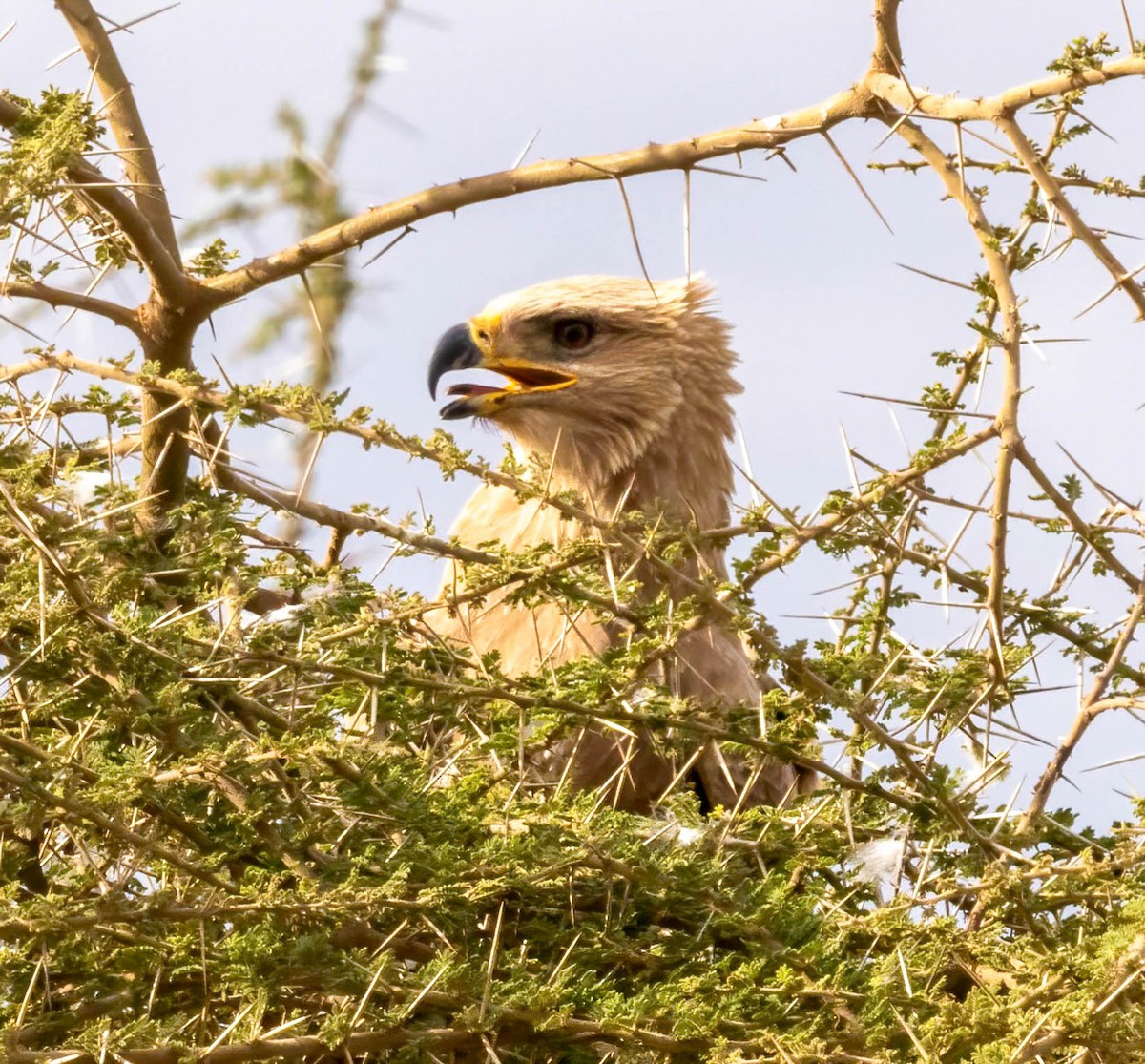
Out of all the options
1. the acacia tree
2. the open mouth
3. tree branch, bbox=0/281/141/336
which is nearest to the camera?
the acacia tree

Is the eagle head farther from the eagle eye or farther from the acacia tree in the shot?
the acacia tree

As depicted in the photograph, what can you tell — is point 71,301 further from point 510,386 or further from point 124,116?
point 510,386

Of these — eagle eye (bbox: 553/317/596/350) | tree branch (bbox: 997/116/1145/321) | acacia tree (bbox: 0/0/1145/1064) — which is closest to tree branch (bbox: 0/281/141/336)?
acacia tree (bbox: 0/0/1145/1064)

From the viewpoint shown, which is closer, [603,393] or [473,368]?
[473,368]

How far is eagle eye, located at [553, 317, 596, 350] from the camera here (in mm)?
5465

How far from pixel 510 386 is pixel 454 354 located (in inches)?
8.1


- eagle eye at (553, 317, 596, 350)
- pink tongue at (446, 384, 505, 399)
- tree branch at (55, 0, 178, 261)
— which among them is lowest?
tree branch at (55, 0, 178, 261)

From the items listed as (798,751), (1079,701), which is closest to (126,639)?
(798,751)

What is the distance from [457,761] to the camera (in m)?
3.04

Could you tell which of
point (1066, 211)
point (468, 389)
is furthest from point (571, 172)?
point (468, 389)

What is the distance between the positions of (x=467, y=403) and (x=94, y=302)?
1.93 meters

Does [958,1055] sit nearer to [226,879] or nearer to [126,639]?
[226,879]

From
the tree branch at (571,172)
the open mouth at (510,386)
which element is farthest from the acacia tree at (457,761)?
the open mouth at (510,386)

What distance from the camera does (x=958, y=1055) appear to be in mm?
2416
